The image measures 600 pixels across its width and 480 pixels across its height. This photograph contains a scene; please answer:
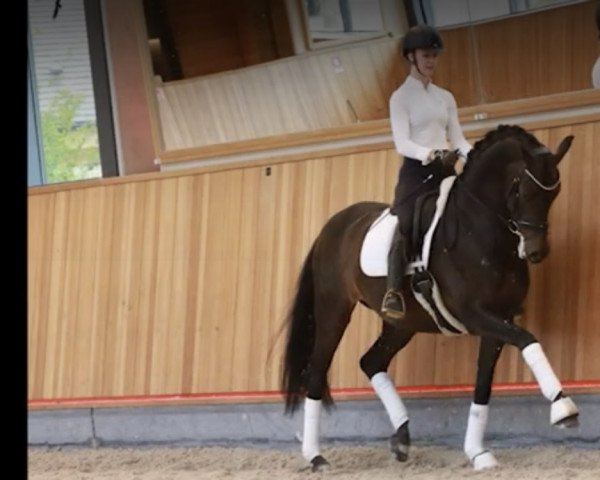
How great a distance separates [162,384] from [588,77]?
11.5ft

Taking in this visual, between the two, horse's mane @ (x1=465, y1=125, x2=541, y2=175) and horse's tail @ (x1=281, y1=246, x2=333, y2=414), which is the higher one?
horse's mane @ (x1=465, y1=125, x2=541, y2=175)

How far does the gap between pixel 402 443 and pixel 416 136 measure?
1523mm

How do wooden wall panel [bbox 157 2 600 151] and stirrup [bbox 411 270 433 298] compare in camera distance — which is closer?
stirrup [bbox 411 270 433 298]

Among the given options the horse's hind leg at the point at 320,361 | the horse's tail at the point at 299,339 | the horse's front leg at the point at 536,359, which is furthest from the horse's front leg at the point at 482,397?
the horse's tail at the point at 299,339

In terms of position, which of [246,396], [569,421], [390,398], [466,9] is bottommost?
[246,396]

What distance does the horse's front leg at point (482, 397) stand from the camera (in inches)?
258

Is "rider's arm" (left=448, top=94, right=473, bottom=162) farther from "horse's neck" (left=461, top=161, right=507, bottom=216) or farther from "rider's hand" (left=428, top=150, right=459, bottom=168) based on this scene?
"horse's neck" (left=461, top=161, right=507, bottom=216)

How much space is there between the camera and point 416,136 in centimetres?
693

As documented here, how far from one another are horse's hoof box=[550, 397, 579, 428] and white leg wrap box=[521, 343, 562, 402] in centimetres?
5

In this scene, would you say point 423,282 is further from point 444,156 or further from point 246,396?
point 246,396

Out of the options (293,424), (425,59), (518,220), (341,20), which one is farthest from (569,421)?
(341,20)

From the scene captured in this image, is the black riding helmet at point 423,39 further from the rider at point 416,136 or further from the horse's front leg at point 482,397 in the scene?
the horse's front leg at point 482,397

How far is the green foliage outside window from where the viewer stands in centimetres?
1007

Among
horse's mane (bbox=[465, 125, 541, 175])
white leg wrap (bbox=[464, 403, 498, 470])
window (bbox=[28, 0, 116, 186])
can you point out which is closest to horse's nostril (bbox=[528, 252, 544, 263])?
horse's mane (bbox=[465, 125, 541, 175])
